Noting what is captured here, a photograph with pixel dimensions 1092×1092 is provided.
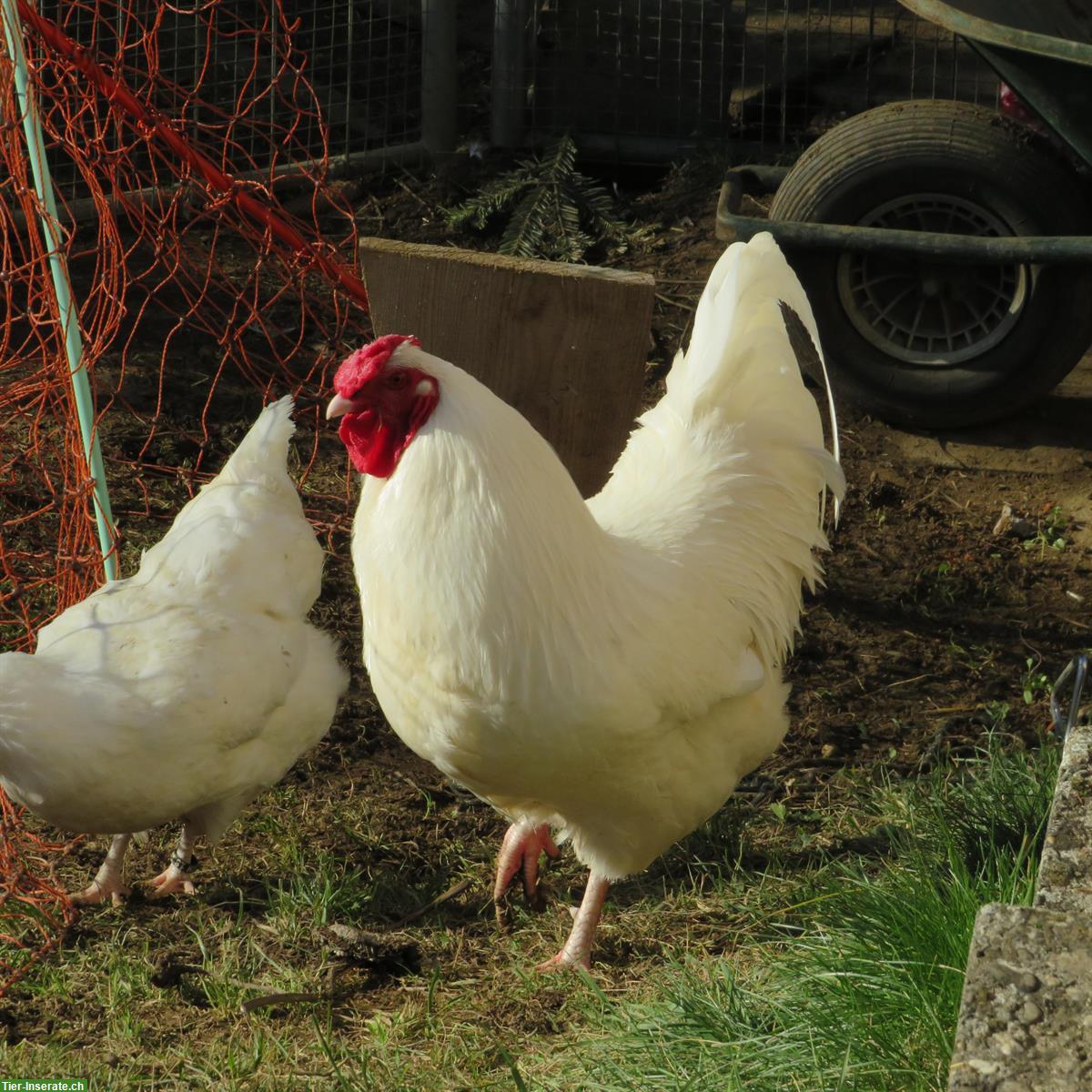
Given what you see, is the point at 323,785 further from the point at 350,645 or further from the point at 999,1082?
the point at 999,1082

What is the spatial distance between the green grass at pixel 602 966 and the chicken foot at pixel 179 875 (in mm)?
92

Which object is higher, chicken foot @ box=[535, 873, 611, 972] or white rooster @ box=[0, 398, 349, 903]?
white rooster @ box=[0, 398, 349, 903]

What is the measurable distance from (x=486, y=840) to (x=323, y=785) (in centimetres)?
59

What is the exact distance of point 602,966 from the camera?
3.63 metres

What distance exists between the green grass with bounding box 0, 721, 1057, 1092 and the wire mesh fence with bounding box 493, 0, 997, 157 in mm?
4829

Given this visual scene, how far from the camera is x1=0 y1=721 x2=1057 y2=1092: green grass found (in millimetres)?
2871

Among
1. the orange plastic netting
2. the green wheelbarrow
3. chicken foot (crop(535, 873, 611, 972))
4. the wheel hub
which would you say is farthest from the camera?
the wheel hub

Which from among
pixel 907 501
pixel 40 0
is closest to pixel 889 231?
pixel 907 501

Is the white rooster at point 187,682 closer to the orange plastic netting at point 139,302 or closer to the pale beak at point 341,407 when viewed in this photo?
the orange plastic netting at point 139,302

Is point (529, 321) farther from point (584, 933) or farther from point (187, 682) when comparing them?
point (584, 933)

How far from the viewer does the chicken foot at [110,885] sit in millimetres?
3798

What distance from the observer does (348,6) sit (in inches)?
303

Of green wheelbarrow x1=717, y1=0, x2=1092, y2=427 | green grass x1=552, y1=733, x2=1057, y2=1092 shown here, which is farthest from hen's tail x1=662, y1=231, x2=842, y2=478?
green wheelbarrow x1=717, y1=0, x2=1092, y2=427

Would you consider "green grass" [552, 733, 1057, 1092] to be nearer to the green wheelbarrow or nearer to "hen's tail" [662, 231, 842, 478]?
"hen's tail" [662, 231, 842, 478]
